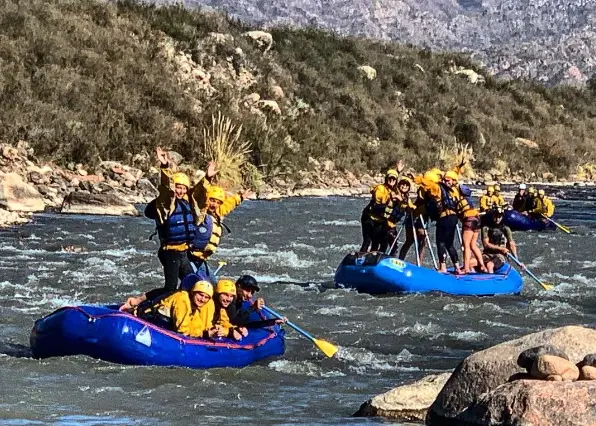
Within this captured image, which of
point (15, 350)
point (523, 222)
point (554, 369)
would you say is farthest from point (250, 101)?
point (554, 369)

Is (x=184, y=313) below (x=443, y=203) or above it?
below

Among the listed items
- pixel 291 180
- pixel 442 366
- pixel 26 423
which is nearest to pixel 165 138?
pixel 291 180

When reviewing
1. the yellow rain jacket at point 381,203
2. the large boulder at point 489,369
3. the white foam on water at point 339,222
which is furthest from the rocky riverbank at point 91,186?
the large boulder at point 489,369

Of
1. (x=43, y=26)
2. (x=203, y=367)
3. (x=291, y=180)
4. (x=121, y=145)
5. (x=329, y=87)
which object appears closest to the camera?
(x=203, y=367)

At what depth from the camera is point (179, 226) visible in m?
9.40

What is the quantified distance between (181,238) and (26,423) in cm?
307

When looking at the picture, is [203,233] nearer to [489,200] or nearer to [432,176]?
[432,176]

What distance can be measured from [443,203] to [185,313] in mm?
6053

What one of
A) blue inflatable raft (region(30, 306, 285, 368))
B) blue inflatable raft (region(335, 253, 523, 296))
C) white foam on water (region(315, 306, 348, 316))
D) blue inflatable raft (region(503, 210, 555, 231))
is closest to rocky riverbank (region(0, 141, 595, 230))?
blue inflatable raft (region(503, 210, 555, 231))

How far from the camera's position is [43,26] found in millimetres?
30250

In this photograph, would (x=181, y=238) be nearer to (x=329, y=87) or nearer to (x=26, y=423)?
(x=26, y=423)

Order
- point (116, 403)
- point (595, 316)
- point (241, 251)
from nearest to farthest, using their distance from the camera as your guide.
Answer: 1. point (116, 403)
2. point (595, 316)
3. point (241, 251)

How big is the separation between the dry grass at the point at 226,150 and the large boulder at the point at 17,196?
470 centimetres

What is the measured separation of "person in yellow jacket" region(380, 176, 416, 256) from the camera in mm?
13336
